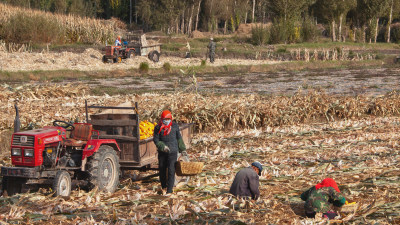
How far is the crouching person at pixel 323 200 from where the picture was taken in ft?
25.6

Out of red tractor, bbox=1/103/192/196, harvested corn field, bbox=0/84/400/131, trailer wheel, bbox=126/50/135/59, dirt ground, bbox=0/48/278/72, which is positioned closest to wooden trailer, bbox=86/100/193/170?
red tractor, bbox=1/103/192/196

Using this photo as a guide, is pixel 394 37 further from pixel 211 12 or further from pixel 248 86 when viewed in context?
pixel 248 86

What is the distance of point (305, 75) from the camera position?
35.4m

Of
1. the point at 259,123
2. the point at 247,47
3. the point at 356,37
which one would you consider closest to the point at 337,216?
the point at 259,123

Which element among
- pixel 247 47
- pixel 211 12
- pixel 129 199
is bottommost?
pixel 129 199

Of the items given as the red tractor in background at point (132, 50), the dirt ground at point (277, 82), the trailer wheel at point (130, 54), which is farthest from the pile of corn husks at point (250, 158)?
the trailer wheel at point (130, 54)

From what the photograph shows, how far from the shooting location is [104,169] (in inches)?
392

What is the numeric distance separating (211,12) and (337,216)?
7150 centimetres

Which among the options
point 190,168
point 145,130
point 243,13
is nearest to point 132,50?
point 145,130

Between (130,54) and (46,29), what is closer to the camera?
(130,54)

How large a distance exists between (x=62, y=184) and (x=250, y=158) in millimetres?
4985

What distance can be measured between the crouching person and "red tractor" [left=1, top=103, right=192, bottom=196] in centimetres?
384

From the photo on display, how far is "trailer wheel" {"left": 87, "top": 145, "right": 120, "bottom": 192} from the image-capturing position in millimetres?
9688

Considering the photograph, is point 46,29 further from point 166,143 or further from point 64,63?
point 166,143
